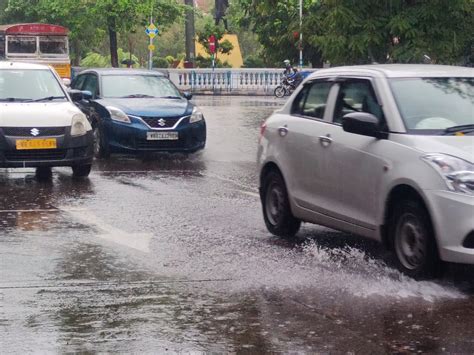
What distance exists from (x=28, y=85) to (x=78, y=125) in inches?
55.4

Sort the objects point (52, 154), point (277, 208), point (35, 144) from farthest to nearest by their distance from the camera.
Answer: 1. point (52, 154)
2. point (35, 144)
3. point (277, 208)

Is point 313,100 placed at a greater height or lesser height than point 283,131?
greater

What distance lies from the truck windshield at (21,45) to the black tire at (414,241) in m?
39.2

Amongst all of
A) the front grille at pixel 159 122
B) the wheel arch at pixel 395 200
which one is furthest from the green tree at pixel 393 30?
the wheel arch at pixel 395 200

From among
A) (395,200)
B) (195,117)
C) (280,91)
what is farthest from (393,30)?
(280,91)

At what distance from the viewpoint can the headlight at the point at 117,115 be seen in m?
16.6

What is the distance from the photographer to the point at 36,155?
13.4 m

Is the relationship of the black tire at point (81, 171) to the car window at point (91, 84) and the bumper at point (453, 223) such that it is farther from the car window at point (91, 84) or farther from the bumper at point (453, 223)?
the bumper at point (453, 223)

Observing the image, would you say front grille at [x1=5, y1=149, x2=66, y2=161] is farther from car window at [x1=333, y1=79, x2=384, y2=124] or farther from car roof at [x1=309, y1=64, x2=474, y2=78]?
car window at [x1=333, y1=79, x2=384, y2=124]

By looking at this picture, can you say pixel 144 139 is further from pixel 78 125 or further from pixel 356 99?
pixel 356 99

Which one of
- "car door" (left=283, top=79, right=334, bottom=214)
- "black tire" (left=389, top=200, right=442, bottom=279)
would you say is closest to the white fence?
"car door" (left=283, top=79, right=334, bottom=214)

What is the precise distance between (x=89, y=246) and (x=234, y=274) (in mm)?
1757

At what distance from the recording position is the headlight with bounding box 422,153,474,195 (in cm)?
699

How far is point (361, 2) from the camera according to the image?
1736cm
